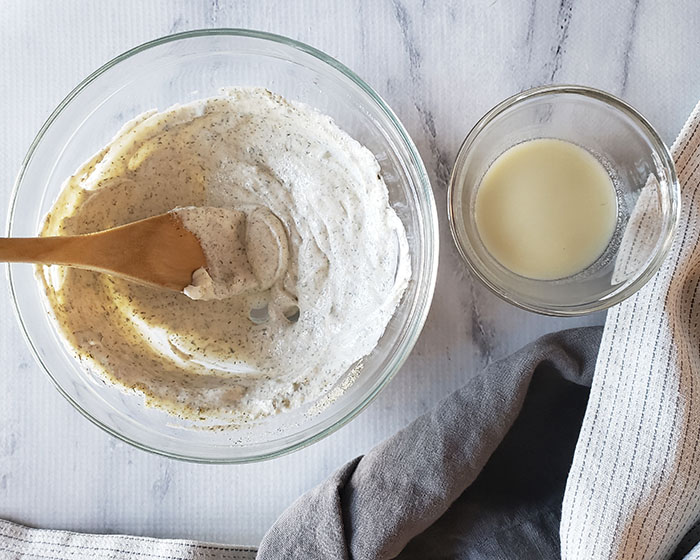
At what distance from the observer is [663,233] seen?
3.53 feet

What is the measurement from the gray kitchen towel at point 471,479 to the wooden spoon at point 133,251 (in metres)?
0.39

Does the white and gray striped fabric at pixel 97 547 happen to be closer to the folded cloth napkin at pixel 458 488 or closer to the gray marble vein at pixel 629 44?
the folded cloth napkin at pixel 458 488

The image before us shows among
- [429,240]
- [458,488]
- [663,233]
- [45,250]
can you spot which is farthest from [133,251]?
[663,233]

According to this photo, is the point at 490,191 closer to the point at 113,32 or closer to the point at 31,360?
the point at 113,32

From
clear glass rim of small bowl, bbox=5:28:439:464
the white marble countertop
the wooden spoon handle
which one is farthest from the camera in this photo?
the white marble countertop

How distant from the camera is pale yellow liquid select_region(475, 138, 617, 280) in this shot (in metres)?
1.12

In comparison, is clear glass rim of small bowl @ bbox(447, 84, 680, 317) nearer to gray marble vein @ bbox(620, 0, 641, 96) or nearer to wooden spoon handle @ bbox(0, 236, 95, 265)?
gray marble vein @ bbox(620, 0, 641, 96)

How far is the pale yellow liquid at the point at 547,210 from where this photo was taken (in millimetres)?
1119

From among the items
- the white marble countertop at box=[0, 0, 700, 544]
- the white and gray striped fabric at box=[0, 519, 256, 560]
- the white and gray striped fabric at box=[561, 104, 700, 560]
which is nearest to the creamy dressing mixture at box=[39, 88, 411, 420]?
the white marble countertop at box=[0, 0, 700, 544]

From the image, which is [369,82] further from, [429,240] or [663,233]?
[663,233]

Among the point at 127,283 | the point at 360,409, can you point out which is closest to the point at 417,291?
the point at 360,409

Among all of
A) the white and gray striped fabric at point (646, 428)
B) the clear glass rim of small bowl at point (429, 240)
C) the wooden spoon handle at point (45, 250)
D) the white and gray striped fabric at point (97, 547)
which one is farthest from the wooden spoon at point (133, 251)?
the white and gray striped fabric at point (646, 428)

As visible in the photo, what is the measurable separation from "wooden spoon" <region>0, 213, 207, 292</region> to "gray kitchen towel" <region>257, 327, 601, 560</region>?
0.39 m

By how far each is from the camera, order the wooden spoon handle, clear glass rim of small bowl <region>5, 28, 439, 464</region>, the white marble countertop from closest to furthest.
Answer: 1. the wooden spoon handle
2. clear glass rim of small bowl <region>5, 28, 439, 464</region>
3. the white marble countertop
